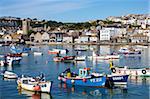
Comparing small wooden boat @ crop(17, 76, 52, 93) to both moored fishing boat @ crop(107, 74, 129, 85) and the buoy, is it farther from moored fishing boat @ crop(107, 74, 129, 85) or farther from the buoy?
moored fishing boat @ crop(107, 74, 129, 85)

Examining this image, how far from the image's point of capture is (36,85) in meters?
13.3

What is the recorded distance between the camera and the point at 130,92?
13.5 meters

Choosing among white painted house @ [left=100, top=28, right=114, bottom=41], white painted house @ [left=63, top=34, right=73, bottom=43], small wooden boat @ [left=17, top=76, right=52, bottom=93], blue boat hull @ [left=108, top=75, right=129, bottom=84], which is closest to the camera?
small wooden boat @ [left=17, top=76, right=52, bottom=93]

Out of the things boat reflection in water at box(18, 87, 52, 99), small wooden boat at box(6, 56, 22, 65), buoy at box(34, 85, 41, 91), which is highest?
small wooden boat at box(6, 56, 22, 65)

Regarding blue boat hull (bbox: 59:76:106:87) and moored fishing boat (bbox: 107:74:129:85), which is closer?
blue boat hull (bbox: 59:76:106:87)

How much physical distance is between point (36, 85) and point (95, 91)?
208 cm

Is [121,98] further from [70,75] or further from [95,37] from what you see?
[95,37]

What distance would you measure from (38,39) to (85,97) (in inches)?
1952

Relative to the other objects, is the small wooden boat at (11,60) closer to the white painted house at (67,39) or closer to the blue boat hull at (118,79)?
the blue boat hull at (118,79)

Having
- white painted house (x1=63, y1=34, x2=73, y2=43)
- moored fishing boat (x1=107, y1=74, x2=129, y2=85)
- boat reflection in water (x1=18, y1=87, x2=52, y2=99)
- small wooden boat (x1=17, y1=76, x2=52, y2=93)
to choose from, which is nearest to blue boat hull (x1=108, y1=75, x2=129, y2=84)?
moored fishing boat (x1=107, y1=74, x2=129, y2=85)

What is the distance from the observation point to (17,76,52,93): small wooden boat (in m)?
13.1

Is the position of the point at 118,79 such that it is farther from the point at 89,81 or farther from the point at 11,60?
the point at 11,60

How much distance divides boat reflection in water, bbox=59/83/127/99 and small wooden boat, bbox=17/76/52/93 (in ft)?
2.96

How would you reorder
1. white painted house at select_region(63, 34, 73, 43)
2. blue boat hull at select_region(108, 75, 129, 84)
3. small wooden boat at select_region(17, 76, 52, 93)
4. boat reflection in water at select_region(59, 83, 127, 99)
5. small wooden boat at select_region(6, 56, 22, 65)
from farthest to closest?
white painted house at select_region(63, 34, 73, 43), small wooden boat at select_region(6, 56, 22, 65), blue boat hull at select_region(108, 75, 129, 84), boat reflection in water at select_region(59, 83, 127, 99), small wooden boat at select_region(17, 76, 52, 93)
